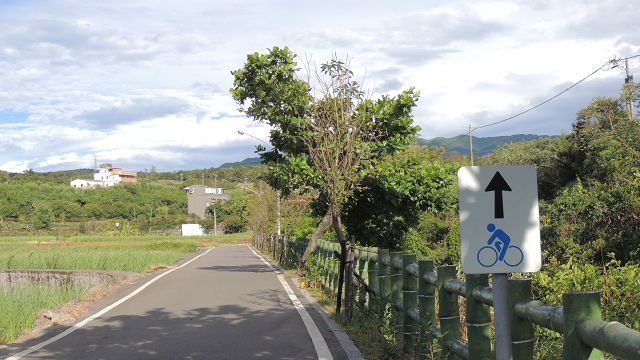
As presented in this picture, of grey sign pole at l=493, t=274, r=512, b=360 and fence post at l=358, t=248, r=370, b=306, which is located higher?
grey sign pole at l=493, t=274, r=512, b=360

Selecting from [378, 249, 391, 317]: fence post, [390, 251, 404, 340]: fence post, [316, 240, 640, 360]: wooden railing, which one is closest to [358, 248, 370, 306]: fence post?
[316, 240, 640, 360]: wooden railing

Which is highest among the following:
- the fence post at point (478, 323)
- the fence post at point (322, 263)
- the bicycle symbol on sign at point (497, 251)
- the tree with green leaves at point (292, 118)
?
the tree with green leaves at point (292, 118)

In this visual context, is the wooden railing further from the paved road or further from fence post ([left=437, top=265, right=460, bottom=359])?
the paved road

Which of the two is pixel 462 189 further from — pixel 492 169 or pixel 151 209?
pixel 151 209

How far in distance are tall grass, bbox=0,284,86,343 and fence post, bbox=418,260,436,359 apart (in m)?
6.11

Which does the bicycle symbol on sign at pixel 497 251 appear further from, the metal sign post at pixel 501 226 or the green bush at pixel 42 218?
the green bush at pixel 42 218

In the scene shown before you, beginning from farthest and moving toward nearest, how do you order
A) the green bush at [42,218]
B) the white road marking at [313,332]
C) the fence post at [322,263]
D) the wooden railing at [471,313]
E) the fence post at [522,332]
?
1. the green bush at [42,218]
2. the fence post at [322,263]
3. the white road marking at [313,332]
4. the fence post at [522,332]
5. the wooden railing at [471,313]

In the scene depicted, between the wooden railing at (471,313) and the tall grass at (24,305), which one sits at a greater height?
the wooden railing at (471,313)

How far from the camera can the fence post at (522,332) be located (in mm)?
3998

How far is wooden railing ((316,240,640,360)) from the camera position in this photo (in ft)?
10.0

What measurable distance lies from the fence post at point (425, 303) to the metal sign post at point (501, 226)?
2672 mm

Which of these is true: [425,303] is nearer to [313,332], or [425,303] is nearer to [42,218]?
[313,332]

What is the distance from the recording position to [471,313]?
4.91m

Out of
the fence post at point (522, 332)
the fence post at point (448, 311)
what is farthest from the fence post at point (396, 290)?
the fence post at point (522, 332)
